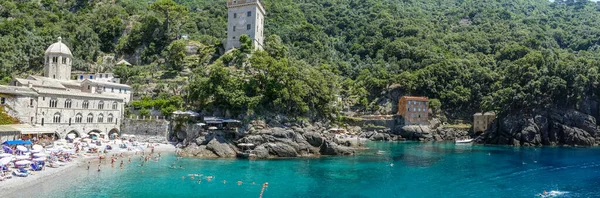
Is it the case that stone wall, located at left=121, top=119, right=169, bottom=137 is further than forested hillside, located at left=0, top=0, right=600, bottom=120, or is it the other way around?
forested hillside, located at left=0, top=0, right=600, bottom=120

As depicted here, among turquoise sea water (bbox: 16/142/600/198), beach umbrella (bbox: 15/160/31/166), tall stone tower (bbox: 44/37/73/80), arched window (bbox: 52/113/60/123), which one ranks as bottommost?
turquoise sea water (bbox: 16/142/600/198)

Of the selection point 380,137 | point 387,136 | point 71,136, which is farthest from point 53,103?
point 387,136

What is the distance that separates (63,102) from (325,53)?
77.4 metres

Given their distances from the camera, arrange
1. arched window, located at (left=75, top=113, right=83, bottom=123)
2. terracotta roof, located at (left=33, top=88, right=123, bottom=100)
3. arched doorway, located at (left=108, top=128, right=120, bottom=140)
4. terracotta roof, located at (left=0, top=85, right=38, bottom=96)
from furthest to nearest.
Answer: arched doorway, located at (left=108, top=128, right=120, bottom=140) < arched window, located at (left=75, top=113, right=83, bottom=123) < terracotta roof, located at (left=33, top=88, right=123, bottom=100) < terracotta roof, located at (left=0, top=85, right=38, bottom=96)

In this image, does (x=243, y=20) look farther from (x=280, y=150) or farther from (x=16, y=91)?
(x=16, y=91)

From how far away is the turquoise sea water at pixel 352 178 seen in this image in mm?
34938

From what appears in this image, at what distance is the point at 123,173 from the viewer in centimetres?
4075

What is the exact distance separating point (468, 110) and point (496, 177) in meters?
58.0

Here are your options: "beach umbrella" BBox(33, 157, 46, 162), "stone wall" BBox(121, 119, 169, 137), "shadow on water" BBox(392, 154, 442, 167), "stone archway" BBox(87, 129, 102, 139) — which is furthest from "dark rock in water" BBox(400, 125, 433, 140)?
"beach umbrella" BBox(33, 157, 46, 162)

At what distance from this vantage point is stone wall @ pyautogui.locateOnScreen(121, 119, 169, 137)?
Result: 195ft

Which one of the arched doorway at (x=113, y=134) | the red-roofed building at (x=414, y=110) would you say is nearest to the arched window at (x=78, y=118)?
the arched doorway at (x=113, y=134)

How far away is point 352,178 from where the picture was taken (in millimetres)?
41562

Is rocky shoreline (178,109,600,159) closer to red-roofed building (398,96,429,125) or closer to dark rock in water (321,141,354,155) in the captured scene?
dark rock in water (321,141,354,155)

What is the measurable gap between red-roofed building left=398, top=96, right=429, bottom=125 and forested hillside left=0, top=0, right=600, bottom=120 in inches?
300
